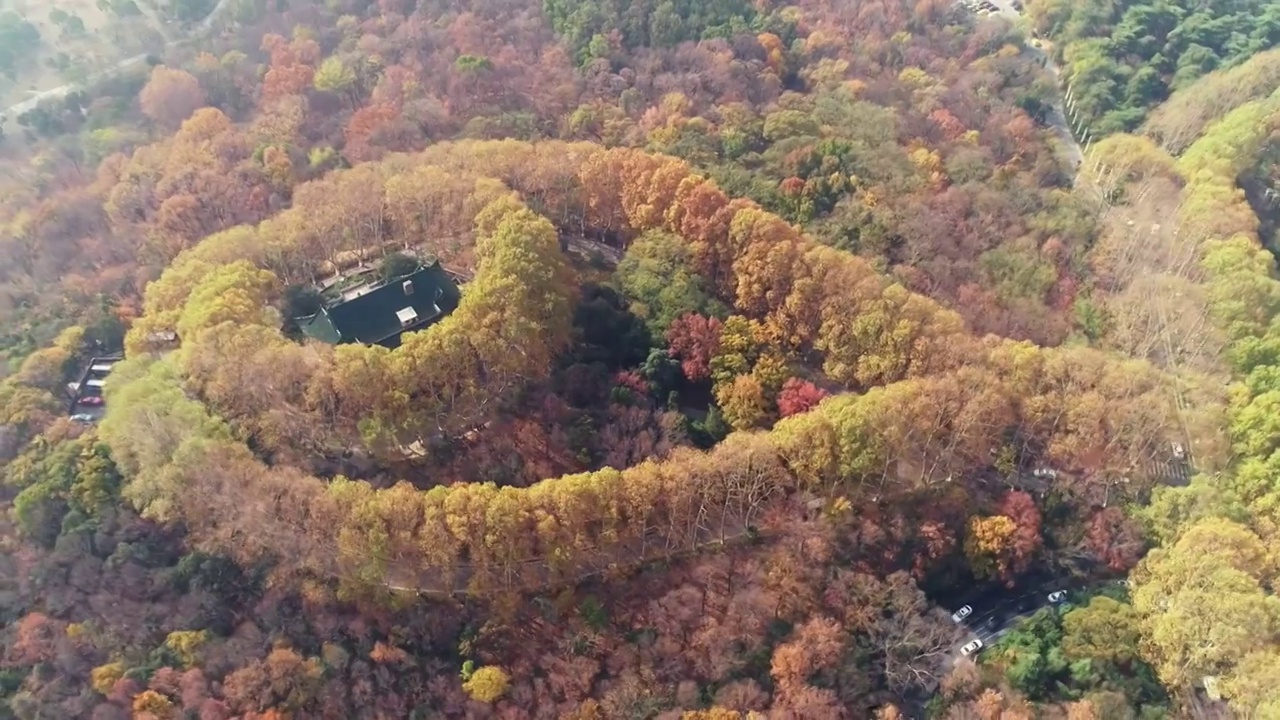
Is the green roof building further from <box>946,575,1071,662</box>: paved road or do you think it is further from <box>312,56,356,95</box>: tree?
<box>946,575,1071,662</box>: paved road

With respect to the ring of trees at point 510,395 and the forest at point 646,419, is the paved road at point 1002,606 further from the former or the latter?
the ring of trees at point 510,395

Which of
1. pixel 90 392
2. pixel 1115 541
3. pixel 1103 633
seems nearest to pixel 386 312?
pixel 90 392

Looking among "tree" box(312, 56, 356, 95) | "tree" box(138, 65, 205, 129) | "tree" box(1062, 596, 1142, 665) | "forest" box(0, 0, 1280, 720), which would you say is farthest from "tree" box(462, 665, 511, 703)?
"tree" box(138, 65, 205, 129)

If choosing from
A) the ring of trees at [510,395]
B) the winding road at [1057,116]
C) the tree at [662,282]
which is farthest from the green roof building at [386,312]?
the winding road at [1057,116]

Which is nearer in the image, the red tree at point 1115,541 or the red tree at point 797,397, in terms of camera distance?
the red tree at point 1115,541

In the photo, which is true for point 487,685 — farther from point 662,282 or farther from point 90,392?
point 90,392

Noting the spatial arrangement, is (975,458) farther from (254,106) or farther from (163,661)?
(254,106)
